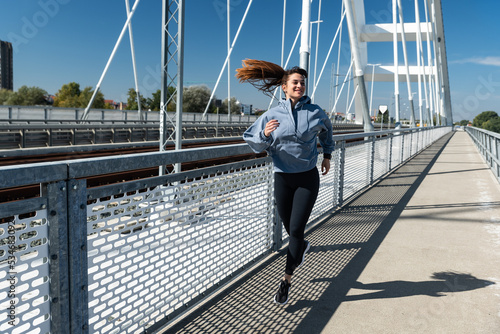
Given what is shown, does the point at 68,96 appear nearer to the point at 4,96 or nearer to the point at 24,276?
the point at 4,96

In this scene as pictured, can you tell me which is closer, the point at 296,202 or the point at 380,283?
the point at 296,202

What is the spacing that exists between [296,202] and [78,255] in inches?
65.8

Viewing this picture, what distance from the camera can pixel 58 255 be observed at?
1965mm

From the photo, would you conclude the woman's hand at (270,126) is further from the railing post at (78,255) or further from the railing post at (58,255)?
the railing post at (58,255)

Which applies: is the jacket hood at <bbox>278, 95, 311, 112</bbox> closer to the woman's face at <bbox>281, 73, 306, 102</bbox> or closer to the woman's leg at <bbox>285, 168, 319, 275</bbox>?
the woman's face at <bbox>281, 73, 306, 102</bbox>

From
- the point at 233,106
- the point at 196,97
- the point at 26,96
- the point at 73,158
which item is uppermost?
the point at 26,96

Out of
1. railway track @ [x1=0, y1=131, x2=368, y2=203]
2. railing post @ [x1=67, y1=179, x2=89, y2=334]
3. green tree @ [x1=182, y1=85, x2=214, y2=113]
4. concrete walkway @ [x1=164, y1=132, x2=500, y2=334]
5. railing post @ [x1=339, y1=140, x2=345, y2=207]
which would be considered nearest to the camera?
railing post @ [x1=67, y1=179, x2=89, y2=334]

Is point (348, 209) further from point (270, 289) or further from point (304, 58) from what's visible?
point (270, 289)

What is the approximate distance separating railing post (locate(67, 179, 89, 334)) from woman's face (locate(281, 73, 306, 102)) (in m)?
1.72

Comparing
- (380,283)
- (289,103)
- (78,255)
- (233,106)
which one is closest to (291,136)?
(289,103)

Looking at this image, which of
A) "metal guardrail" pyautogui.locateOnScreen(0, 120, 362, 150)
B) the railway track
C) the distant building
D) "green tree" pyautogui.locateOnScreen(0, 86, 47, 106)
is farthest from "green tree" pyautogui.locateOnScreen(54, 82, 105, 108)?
the railway track

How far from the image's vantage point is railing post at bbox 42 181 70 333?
1.93 meters

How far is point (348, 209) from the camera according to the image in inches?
267

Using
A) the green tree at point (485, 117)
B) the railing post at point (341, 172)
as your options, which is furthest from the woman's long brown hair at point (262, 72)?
the green tree at point (485, 117)
